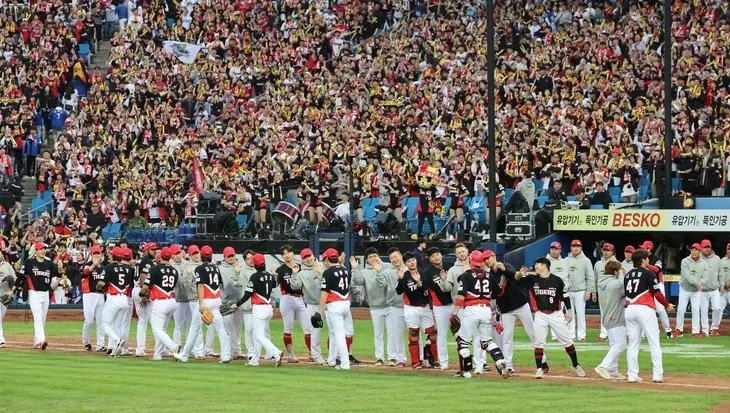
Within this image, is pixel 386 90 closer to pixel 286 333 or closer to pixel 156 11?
pixel 156 11

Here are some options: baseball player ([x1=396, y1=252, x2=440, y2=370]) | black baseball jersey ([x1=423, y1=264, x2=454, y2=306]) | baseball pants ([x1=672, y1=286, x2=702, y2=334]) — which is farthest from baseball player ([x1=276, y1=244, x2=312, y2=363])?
baseball pants ([x1=672, y1=286, x2=702, y2=334])

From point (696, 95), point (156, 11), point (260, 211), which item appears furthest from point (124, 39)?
point (696, 95)

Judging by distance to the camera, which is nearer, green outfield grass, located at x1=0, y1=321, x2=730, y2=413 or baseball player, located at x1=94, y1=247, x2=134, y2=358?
green outfield grass, located at x1=0, y1=321, x2=730, y2=413

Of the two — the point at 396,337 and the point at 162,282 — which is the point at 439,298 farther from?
the point at 162,282

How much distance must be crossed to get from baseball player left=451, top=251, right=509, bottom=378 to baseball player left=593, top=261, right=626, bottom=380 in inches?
58.4

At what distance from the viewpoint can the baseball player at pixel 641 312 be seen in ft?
66.6

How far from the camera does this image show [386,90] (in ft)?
143

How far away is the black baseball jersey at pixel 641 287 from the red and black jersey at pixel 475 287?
6.63 ft

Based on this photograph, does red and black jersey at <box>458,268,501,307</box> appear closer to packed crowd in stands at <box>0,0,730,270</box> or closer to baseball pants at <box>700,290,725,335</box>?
baseball pants at <box>700,290,725,335</box>

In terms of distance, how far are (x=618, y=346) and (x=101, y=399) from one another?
7.29 metres

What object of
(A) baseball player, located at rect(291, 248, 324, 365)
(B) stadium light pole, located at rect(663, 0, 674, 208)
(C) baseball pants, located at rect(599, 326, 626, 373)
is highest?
(B) stadium light pole, located at rect(663, 0, 674, 208)

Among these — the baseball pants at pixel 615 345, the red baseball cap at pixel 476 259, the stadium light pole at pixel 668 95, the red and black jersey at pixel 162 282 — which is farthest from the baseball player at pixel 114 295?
the stadium light pole at pixel 668 95

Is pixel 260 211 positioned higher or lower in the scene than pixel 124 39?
lower

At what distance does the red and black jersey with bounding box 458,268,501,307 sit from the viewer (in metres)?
21.2
